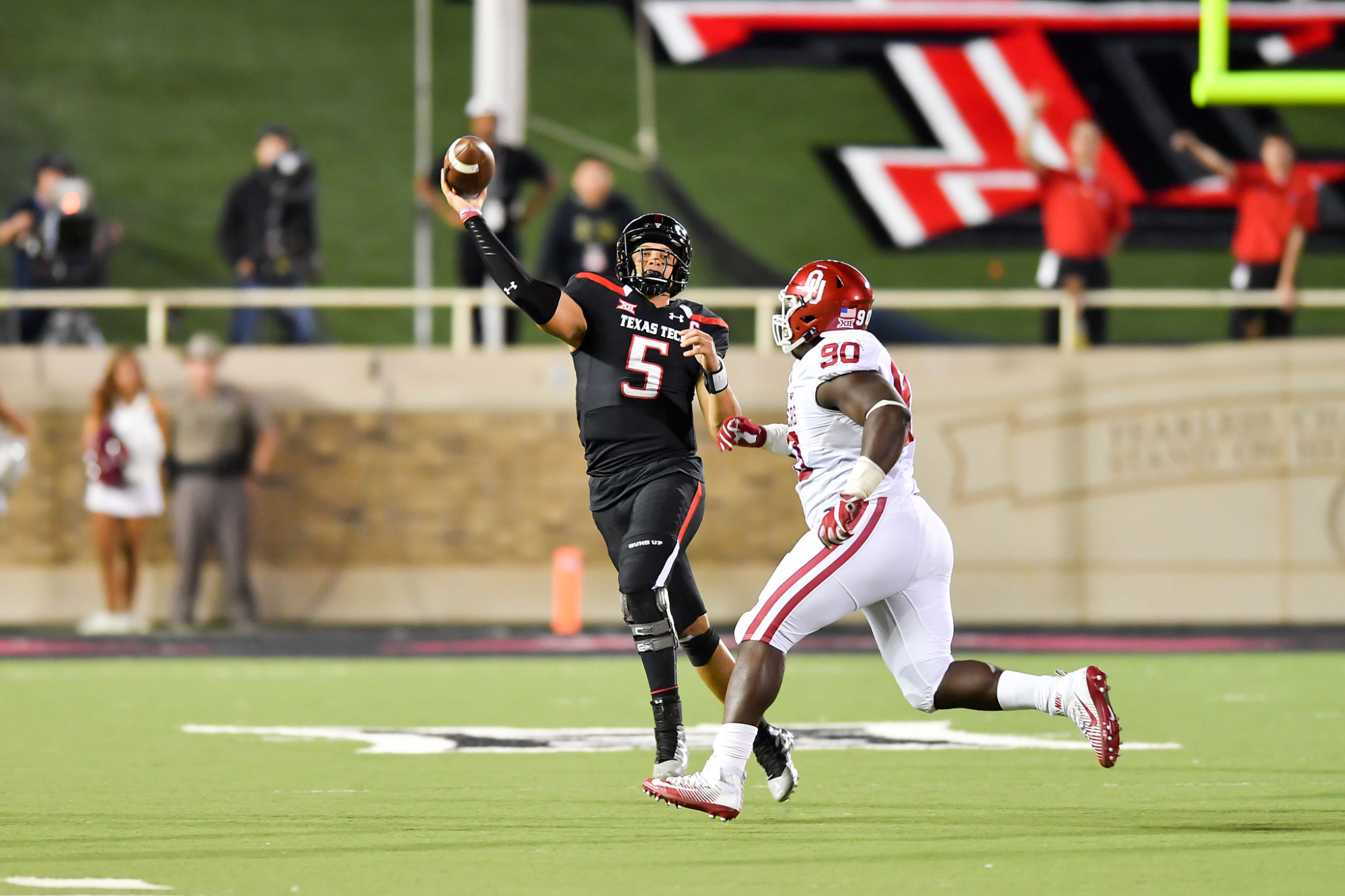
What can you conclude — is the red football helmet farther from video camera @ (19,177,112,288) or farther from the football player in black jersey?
video camera @ (19,177,112,288)

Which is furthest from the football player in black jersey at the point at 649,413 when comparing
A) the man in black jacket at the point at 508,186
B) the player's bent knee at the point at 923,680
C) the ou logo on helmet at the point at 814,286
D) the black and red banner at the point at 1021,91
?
the black and red banner at the point at 1021,91

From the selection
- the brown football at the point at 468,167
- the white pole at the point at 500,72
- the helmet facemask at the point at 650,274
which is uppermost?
the white pole at the point at 500,72

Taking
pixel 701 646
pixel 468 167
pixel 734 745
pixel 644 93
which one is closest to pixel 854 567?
pixel 734 745

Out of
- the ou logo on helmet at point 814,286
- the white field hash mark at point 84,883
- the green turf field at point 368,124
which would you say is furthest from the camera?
the green turf field at point 368,124

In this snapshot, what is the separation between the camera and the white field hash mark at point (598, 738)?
8.36 m

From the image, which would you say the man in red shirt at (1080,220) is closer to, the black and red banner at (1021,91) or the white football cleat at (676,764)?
the black and red banner at (1021,91)

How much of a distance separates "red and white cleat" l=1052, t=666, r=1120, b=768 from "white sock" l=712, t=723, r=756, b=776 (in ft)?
3.22

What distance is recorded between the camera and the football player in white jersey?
627 centimetres

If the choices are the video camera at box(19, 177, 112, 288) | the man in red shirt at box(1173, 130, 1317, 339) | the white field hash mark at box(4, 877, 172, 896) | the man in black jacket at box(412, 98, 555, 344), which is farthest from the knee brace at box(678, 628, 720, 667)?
the video camera at box(19, 177, 112, 288)

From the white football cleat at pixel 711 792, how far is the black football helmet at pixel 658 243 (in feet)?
6.16

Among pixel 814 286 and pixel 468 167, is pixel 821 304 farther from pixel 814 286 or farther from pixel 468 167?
pixel 468 167

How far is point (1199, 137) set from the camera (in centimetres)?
2150

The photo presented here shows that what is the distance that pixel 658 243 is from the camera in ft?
24.0

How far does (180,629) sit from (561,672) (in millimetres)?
4109
